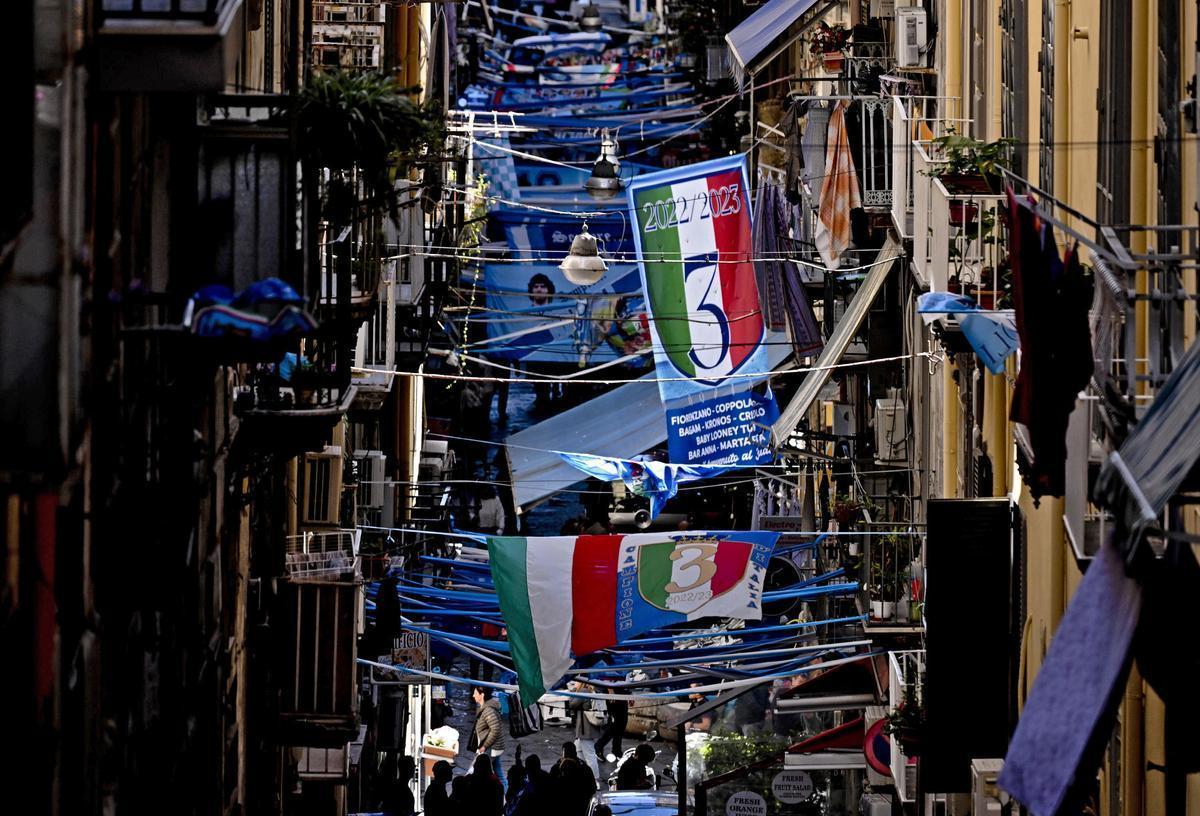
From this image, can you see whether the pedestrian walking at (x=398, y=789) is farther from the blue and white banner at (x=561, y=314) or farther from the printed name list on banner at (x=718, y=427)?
the blue and white banner at (x=561, y=314)

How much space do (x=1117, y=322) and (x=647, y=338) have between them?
91.3 feet

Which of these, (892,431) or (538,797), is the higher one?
(892,431)

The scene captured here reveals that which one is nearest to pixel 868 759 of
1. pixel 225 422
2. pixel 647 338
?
pixel 225 422

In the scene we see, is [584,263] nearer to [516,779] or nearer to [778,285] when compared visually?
[778,285]

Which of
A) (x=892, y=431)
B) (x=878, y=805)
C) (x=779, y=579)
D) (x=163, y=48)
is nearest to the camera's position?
(x=163, y=48)

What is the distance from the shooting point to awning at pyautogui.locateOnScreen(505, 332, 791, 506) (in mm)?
30359

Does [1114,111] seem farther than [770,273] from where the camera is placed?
No

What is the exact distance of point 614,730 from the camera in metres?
29.3

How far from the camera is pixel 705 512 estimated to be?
36.6m

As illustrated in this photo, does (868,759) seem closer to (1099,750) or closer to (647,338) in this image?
(1099,750)

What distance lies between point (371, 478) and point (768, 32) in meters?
7.35

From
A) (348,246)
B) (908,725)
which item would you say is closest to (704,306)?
(908,725)

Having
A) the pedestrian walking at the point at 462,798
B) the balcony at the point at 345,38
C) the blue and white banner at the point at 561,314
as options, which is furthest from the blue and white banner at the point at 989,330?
the blue and white banner at the point at 561,314

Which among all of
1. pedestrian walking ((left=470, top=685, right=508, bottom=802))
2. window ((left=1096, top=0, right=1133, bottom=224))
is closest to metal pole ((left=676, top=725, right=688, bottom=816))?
pedestrian walking ((left=470, top=685, right=508, bottom=802))
